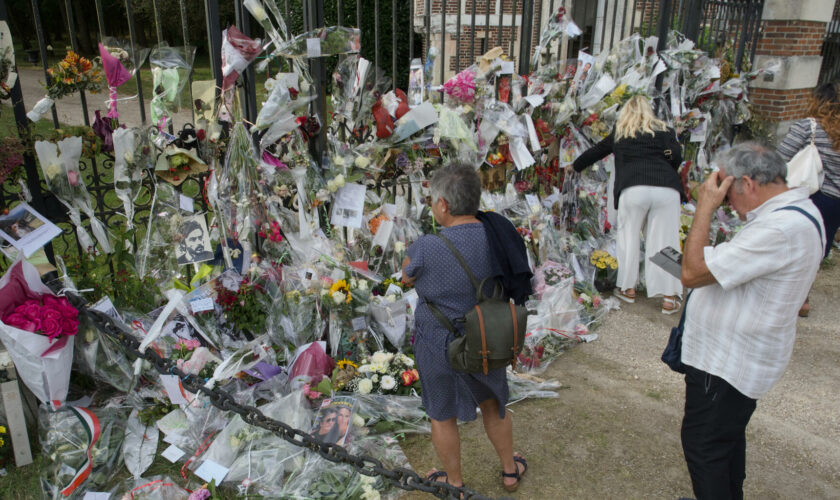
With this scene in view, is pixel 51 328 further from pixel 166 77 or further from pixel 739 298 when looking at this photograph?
pixel 739 298

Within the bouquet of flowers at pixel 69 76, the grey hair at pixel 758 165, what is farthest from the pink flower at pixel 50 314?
the grey hair at pixel 758 165

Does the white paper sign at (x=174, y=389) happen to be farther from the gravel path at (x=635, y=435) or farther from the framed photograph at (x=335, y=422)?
the gravel path at (x=635, y=435)

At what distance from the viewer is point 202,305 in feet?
10.5

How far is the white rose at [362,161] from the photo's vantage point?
3691mm

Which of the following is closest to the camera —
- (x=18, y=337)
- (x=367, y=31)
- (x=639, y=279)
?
(x=18, y=337)

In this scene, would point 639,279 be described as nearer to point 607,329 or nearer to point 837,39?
point 607,329

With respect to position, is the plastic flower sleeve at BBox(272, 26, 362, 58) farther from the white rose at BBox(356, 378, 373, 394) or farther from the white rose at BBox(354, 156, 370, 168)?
the white rose at BBox(356, 378, 373, 394)

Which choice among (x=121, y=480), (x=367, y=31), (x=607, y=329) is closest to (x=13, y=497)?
(x=121, y=480)

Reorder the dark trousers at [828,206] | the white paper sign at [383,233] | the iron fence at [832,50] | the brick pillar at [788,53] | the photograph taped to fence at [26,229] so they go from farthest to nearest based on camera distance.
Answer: the iron fence at [832,50], the brick pillar at [788,53], the dark trousers at [828,206], the white paper sign at [383,233], the photograph taped to fence at [26,229]

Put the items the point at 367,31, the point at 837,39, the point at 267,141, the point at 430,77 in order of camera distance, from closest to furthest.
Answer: the point at 267,141 < the point at 430,77 < the point at 837,39 < the point at 367,31

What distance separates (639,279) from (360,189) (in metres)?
2.81

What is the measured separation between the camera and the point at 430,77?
14.0ft

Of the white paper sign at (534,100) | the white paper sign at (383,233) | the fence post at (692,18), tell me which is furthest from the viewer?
the fence post at (692,18)

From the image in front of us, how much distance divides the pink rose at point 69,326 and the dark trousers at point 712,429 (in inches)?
109
